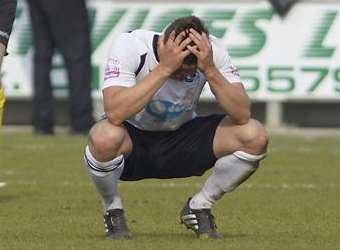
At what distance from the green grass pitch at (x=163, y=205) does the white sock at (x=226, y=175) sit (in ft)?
0.72

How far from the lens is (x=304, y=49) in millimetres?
16141

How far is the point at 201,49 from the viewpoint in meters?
7.53

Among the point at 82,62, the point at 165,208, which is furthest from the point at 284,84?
the point at 165,208

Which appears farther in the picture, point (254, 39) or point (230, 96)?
point (254, 39)

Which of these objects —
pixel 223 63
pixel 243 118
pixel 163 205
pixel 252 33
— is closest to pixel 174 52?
pixel 223 63

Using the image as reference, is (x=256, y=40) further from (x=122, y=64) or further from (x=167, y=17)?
(x=122, y=64)

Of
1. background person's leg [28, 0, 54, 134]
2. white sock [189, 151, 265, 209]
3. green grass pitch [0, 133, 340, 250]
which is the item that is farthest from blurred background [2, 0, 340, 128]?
white sock [189, 151, 265, 209]

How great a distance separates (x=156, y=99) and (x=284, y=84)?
27.6ft

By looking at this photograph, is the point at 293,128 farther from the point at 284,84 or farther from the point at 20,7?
the point at 20,7

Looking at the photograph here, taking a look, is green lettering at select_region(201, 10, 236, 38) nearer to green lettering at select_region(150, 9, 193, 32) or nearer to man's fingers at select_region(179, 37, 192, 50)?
green lettering at select_region(150, 9, 193, 32)

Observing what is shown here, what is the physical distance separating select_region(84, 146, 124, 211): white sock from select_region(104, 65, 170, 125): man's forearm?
250 mm

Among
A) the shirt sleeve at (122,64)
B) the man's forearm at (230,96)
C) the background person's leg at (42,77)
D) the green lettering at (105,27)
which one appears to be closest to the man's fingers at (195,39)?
the man's forearm at (230,96)

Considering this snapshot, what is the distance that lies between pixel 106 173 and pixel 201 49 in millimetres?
836

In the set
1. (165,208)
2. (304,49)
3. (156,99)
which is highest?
(156,99)
